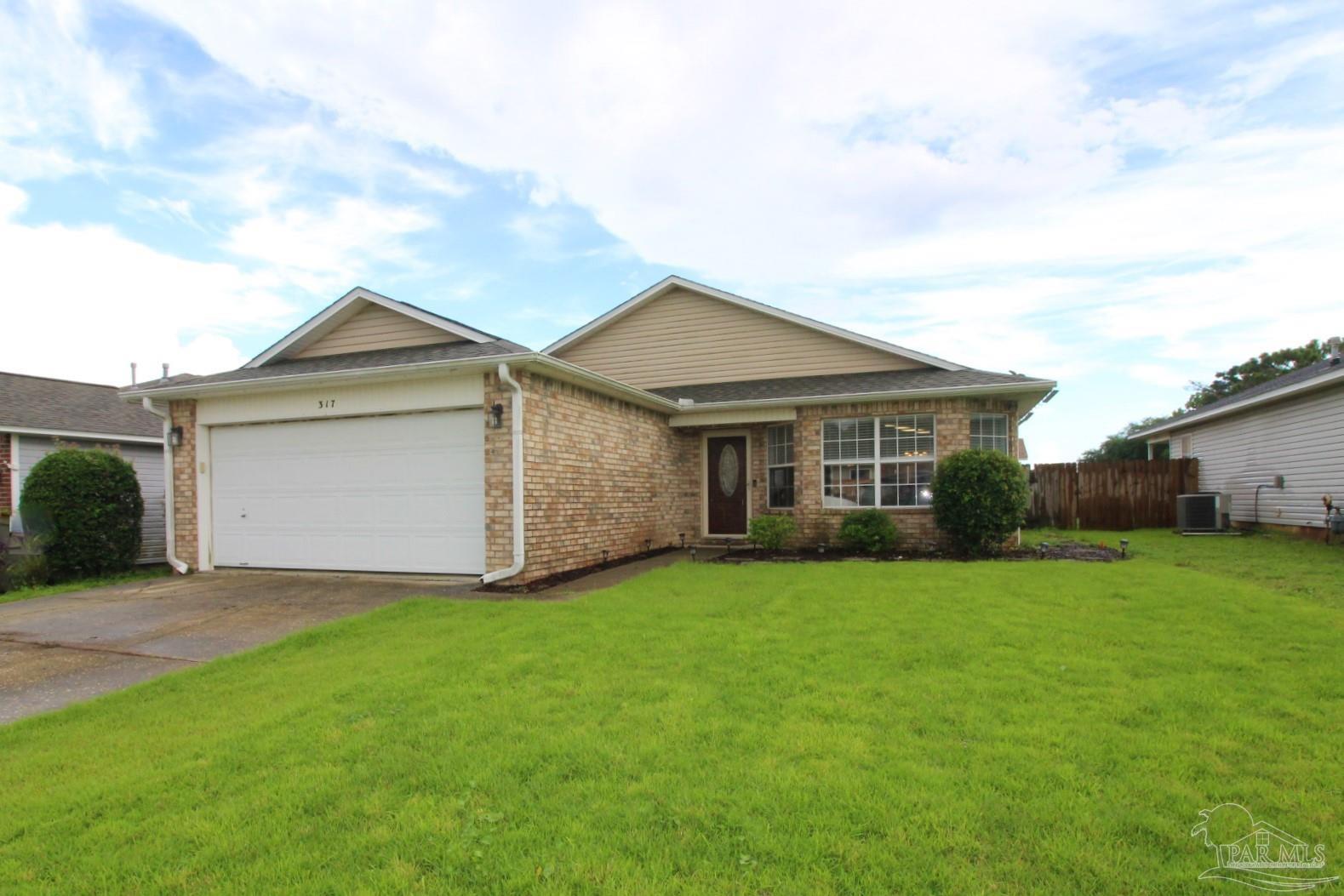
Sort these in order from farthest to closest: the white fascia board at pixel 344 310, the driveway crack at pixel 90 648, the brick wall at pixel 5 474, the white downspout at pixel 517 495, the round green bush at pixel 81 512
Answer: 1. the brick wall at pixel 5 474
2. the white fascia board at pixel 344 310
3. the round green bush at pixel 81 512
4. the white downspout at pixel 517 495
5. the driveway crack at pixel 90 648

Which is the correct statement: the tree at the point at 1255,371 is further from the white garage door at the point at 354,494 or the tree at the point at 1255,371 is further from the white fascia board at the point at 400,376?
the white garage door at the point at 354,494

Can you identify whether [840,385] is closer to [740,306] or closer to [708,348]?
[740,306]

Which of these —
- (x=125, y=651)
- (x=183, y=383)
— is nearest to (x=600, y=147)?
(x=183, y=383)

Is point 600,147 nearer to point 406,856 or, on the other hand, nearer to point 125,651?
point 125,651

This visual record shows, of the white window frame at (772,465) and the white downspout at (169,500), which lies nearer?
the white downspout at (169,500)

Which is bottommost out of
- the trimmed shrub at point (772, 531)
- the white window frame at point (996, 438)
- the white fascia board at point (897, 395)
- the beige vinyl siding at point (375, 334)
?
the trimmed shrub at point (772, 531)

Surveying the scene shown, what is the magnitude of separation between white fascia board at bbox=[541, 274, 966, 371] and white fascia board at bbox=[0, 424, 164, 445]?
8355 millimetres

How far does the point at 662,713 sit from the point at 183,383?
369 inches

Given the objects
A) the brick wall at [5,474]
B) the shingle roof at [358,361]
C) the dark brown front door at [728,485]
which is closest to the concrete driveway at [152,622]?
the shingle roof at [358,361]

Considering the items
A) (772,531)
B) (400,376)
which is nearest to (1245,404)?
(772,531)

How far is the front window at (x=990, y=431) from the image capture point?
11008 millimetres

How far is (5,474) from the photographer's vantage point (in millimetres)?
11133

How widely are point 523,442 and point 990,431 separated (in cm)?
806

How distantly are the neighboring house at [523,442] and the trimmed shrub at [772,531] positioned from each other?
58 cm
